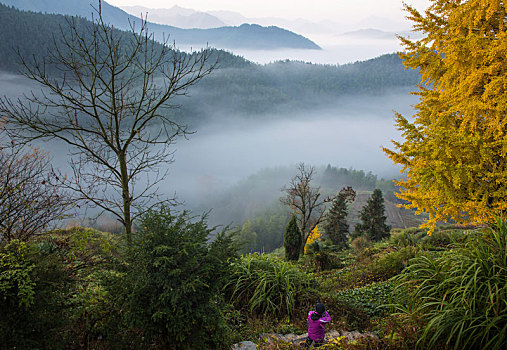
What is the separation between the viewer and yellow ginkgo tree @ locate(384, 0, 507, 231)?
5.70 meters

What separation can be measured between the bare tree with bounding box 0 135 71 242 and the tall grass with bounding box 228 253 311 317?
3891mm

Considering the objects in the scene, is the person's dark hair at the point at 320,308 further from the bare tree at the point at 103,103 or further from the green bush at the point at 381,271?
the green bush at the point at 381,271

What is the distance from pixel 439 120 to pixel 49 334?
776 centimetres

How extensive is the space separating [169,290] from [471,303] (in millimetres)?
3176

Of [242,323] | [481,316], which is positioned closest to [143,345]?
[242,323]

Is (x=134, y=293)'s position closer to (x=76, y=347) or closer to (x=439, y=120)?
(x=76, y=347)

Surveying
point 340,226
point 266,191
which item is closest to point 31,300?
point 340,226

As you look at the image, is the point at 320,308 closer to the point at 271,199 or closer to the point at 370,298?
the point at 370,298

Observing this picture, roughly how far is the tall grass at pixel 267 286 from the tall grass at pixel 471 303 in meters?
2.51

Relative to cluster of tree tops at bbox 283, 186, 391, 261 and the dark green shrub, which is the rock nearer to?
the dark green shrub

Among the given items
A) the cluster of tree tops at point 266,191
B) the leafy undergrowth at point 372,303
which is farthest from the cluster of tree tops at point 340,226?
the cluster of tree tops at point 266,191

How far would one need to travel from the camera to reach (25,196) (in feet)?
20.8

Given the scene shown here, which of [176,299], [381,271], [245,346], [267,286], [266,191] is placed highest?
[176,299]

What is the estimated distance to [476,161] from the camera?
6.02 metres
